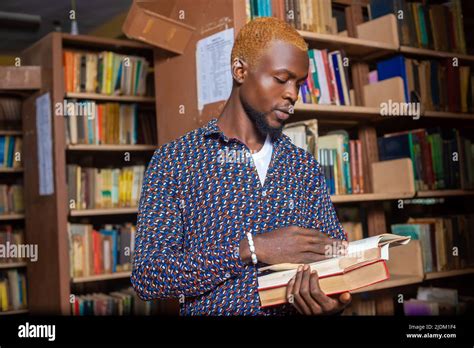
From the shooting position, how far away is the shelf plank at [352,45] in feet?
7.11

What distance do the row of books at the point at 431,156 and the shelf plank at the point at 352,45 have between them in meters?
0.39

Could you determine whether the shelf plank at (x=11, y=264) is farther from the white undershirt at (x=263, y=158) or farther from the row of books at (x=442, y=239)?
the white undershirt at (x=263, y=158)

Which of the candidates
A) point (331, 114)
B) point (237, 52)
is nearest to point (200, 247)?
point (237, 52)

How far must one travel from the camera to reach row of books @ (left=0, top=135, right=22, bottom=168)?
3.39 m

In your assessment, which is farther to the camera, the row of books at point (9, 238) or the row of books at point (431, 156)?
the row of books at point (9, 238)

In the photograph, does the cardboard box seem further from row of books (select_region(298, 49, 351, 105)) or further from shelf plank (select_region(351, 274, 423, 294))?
shelf plank (select_region(351, 274, 423, 294))

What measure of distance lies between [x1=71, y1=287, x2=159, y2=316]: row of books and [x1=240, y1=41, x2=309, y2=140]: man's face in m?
2.06

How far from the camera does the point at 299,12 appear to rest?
2.16 meters

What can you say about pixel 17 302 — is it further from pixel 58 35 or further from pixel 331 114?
pixel 331 114

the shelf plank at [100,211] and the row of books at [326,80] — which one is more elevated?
the row of books at [326,80]

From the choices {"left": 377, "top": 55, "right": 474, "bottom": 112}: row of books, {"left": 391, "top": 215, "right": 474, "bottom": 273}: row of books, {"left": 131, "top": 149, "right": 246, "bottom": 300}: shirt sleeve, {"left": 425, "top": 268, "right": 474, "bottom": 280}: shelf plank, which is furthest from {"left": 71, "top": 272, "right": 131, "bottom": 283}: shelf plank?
{"left": 131, "top": 149, "right": 246, "bottom": 300}: shirt sleeve

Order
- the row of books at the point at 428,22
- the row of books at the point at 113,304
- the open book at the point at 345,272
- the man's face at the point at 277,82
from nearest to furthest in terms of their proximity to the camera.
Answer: the open book at the point at 345,272 < the man's face at the point at 277,82 < the row of books at the point at 428,22 < the row of books at the point at 113,304

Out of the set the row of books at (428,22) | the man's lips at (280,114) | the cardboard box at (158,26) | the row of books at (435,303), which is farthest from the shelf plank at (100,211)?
the man's lips at (280,114)

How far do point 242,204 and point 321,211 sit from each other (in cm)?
20
